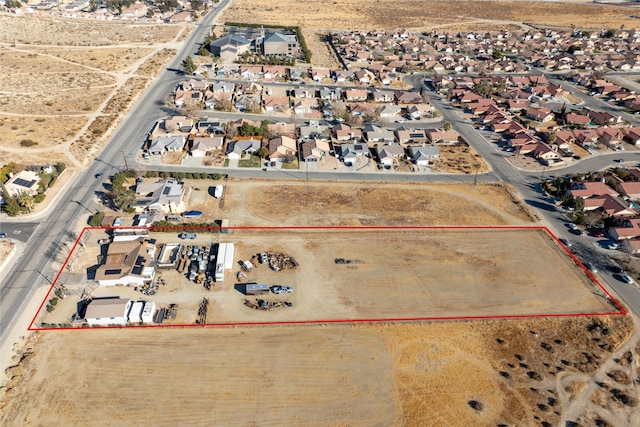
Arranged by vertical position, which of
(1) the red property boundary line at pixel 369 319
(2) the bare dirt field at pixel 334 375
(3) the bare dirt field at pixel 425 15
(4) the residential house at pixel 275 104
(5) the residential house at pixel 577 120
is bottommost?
(2) the bare dirt field at pixel 334 375

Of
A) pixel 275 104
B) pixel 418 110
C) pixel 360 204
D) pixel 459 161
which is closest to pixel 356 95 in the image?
pixel 418 110

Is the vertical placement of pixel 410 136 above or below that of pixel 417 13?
below

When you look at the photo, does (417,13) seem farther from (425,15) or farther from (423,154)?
(423,154)

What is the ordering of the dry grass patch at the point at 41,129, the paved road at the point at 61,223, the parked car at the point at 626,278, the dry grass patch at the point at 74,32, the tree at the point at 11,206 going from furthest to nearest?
the dry grass patch at the point at 74,32, the dry grass patch at the point at 41,129, the tree at the point at 11,206, the parked car at the point at 626,278, the paved road at the point at 61,223

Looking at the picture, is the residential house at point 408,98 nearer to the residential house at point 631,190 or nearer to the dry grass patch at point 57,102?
the residential house at point 631,190

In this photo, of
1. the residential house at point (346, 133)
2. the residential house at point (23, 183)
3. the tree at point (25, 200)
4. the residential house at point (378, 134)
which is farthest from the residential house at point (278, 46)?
the tree at point (25, 200)

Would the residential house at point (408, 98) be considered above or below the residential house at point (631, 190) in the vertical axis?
above
